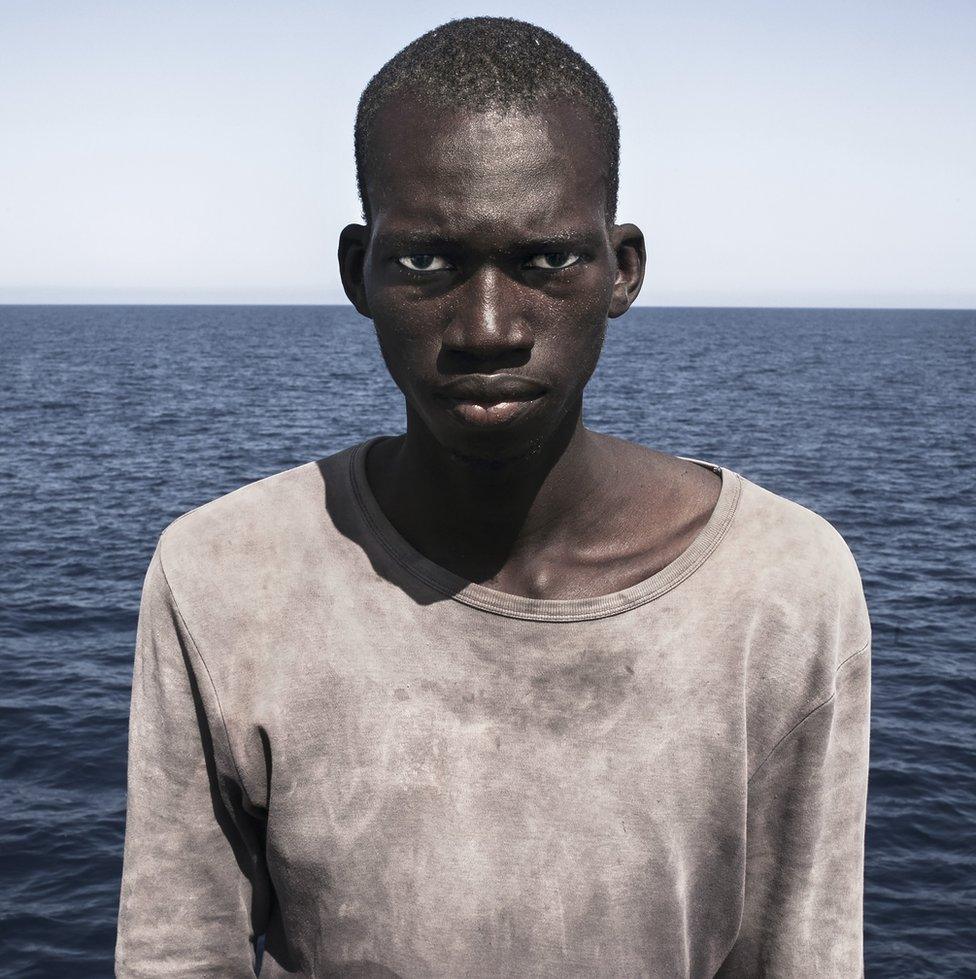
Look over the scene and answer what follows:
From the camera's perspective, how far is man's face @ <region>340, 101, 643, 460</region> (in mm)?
2338

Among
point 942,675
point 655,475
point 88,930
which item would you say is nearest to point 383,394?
point 942,675

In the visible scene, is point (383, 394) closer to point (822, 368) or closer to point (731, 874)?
point (822, 368)

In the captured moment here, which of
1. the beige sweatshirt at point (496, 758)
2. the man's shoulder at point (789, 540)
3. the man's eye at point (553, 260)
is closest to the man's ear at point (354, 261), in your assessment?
the man's eye at point (553, 260)

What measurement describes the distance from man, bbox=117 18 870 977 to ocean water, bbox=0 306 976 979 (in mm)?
15923

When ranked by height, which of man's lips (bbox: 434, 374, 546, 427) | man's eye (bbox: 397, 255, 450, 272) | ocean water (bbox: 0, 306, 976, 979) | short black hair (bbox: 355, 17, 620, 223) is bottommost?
ocean water (bbox: 0, 306, 976, 979)

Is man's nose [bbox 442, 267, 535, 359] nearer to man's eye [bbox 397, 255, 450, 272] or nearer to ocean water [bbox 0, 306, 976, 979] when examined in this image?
man's eye [bbox 397, 255, 450, 272]

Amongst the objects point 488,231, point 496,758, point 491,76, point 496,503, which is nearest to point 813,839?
point 496,758

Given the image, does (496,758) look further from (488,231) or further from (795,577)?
(488,231)

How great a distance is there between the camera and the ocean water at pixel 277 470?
61.9ft

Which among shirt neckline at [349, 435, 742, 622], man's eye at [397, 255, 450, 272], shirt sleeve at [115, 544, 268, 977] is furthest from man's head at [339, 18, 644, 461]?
shirt sleeve at [115, 544, 268, 977]

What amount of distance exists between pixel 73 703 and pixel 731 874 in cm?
2393

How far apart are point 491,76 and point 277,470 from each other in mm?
51704

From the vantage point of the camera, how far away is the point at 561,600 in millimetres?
2543

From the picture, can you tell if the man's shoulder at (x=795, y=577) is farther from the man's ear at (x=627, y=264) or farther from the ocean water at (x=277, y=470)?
the ocean water at (x=277, y=470)
